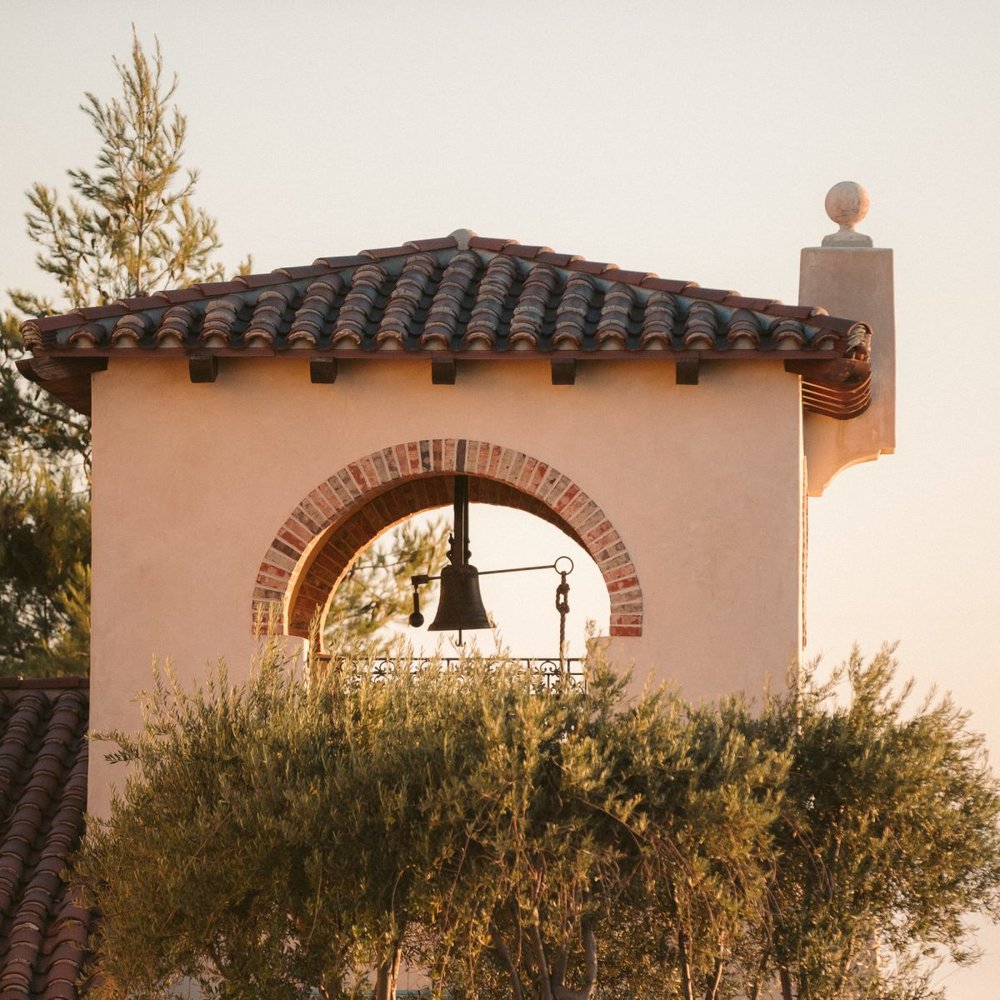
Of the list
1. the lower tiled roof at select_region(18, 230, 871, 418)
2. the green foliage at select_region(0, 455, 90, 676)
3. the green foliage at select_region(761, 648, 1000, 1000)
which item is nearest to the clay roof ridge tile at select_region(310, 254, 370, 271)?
the lower tiled roof at select_region(18, 230, 871, 418)

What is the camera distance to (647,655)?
1020 centimetres

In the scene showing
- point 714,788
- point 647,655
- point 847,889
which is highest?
point 647,655

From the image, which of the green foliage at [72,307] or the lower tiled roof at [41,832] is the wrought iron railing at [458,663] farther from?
the green foliage at [72,307]

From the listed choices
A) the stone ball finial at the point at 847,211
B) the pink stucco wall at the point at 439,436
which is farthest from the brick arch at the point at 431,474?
the stone ball finial at the point at 847,211

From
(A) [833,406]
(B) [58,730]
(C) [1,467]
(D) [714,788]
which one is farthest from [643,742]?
(C) [1,467]

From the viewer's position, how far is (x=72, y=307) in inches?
925

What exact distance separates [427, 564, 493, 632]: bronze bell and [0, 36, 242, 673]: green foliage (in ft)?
32.2

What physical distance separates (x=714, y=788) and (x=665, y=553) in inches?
95.0

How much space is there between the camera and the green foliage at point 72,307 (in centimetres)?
2141

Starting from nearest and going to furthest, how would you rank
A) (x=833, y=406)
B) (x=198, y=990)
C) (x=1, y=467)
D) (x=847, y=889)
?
(x=847, y=889) < (x=198, y=990) < (x=833, y=406) < (x=1, y=467)

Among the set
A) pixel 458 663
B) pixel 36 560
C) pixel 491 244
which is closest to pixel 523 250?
pixel 491 244

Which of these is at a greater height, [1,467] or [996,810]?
[1,467]

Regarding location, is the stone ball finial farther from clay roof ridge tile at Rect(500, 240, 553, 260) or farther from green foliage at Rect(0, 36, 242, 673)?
green foliage at Rect(0, 36, 242, 673)

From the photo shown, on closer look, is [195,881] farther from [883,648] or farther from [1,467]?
[1,467]
